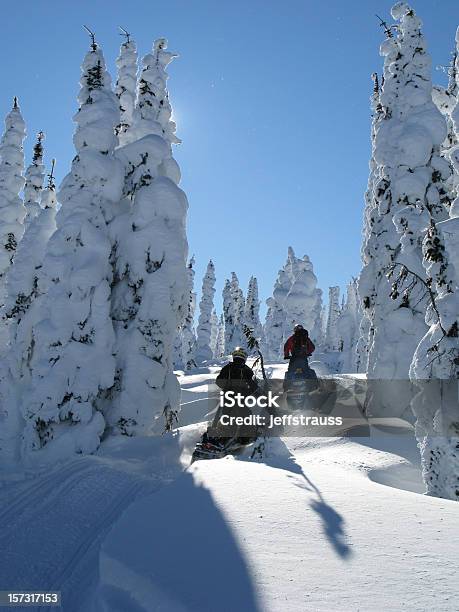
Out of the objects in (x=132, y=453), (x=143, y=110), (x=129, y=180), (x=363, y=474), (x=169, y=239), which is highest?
(x=143, y=110)

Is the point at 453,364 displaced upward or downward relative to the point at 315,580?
upward

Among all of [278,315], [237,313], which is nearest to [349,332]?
[278,315]

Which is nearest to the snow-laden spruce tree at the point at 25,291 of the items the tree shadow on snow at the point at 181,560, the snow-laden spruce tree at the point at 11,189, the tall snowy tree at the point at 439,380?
the snow-laden spruce tree at the point at 11,189

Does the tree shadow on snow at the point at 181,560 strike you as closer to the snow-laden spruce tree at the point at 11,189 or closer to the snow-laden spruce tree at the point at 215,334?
the snow-laden spruce tree at the point at 11,189

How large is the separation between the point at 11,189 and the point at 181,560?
2745cm

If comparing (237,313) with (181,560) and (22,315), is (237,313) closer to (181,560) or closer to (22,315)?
(22,315)

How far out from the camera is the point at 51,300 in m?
13.6

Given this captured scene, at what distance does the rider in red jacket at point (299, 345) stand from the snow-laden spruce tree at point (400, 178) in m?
3.00

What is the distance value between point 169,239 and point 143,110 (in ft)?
20.8

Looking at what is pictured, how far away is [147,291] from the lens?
14.0 meters

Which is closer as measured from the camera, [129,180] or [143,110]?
[129,180]

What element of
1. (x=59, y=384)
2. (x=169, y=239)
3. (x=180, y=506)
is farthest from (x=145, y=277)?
(x=180, y=506)

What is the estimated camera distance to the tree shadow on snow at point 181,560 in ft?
10.0

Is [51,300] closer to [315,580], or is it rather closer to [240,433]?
[240,433]
